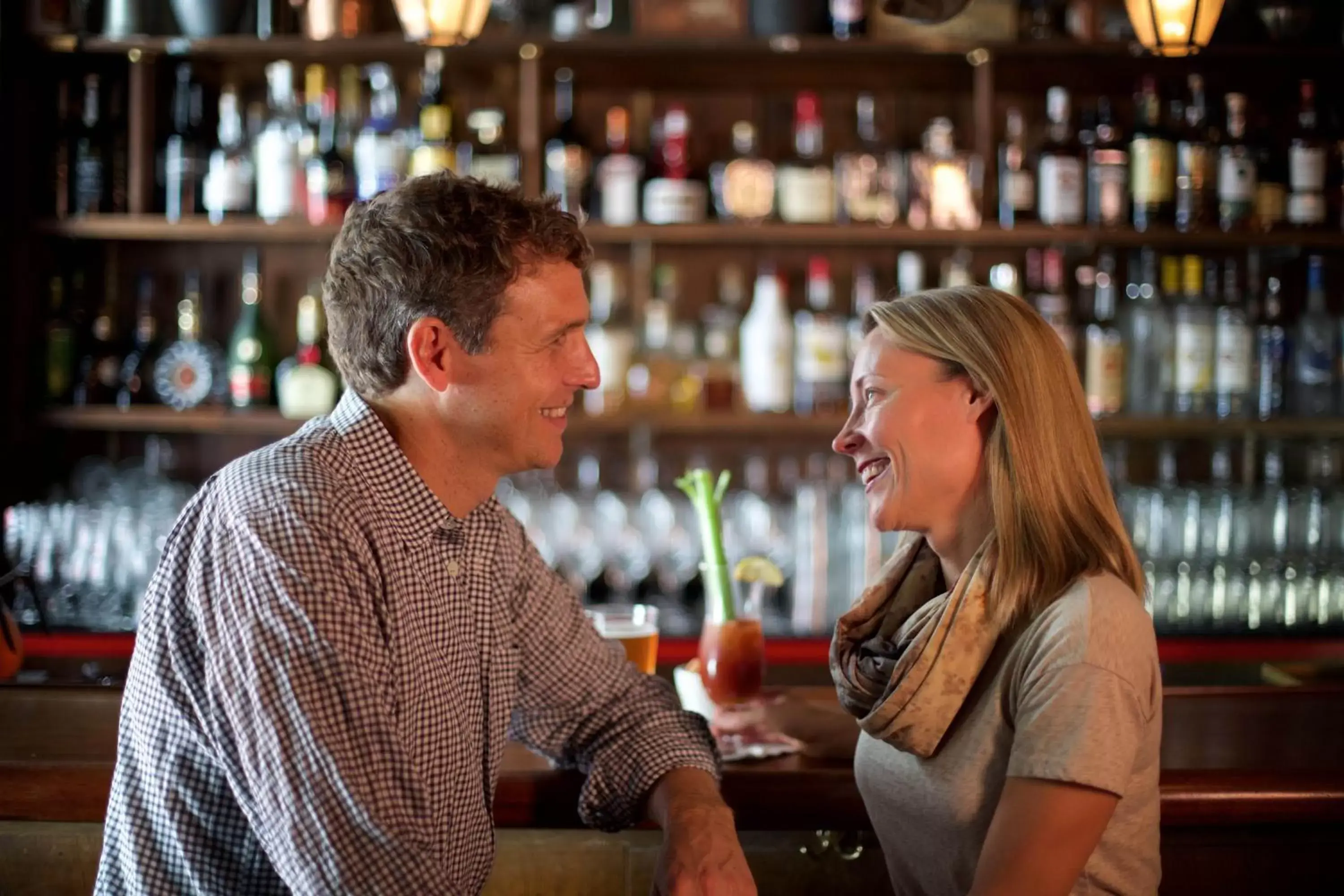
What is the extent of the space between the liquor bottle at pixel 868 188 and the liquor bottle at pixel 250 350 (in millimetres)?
1442

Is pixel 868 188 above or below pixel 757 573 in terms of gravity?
above

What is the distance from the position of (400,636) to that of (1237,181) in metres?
2.68

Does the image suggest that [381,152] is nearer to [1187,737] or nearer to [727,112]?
[727,112]

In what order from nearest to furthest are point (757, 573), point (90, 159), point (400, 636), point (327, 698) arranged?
point (327, 698) → point (400, 636) → point (757, 573) → point (90, 159)

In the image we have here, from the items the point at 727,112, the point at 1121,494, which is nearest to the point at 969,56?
the point at 727,112

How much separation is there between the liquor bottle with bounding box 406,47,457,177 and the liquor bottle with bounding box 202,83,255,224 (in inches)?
14.9

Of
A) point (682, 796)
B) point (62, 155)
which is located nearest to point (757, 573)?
point (682, 796)

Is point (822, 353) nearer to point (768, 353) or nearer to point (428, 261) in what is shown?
point (768, 353)

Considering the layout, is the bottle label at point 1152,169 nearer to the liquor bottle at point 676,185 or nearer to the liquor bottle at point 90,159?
the liquor bottle at point 676,185

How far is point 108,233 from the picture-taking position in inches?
129

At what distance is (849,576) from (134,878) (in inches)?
91.8

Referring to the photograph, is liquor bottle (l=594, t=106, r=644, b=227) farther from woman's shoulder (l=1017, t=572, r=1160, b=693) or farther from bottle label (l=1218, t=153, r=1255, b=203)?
woman's shoulder (l=1017, t=572, r=1160, b=693)

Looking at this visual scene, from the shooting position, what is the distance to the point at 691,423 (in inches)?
127

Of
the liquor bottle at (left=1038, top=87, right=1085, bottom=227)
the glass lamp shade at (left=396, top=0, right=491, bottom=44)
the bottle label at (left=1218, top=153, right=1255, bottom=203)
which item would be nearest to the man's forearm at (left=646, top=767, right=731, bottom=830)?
the glass lamp shade at (left=396, top=0, right=491, bottom=44)
